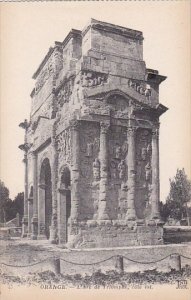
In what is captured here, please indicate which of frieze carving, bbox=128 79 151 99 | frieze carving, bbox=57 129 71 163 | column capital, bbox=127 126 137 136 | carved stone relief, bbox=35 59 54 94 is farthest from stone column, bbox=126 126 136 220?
carved stone relief, bbox=35 59 54 94

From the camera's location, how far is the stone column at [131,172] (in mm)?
14180

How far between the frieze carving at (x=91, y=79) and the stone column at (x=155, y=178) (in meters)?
2.89

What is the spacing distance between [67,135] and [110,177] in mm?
2280

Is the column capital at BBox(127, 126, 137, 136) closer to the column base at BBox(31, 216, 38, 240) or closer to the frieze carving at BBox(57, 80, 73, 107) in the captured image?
the frieze carving at BBox(57, 80, 73, 107)

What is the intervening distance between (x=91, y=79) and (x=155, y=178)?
14.6 ft

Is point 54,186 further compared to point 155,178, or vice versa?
point 54,186

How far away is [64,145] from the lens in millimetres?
14945

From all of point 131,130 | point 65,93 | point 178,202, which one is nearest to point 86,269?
point 131,130

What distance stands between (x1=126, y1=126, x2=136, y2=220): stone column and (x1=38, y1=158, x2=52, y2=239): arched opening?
202 inches

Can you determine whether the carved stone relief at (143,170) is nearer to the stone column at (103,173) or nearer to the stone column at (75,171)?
the stone column at (103,173)

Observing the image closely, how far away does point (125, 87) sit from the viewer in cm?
1477

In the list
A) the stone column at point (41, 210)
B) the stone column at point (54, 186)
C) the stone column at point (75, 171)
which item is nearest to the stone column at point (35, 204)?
the stone column at point (41, 210)

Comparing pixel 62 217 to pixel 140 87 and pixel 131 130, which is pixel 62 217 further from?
pixel 140 87

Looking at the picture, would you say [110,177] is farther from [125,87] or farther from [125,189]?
[125,87]
